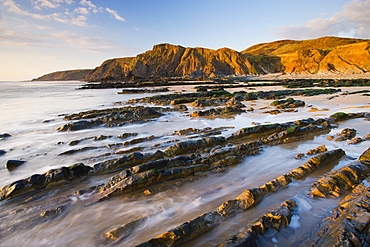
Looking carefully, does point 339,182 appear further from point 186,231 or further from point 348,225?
point 186,231

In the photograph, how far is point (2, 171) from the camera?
5078 mm

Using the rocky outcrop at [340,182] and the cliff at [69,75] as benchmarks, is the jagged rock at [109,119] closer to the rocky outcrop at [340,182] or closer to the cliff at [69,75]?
the rocky outcrop at [340,182]

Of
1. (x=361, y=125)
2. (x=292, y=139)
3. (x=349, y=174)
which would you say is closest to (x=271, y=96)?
(x=361, y=125)

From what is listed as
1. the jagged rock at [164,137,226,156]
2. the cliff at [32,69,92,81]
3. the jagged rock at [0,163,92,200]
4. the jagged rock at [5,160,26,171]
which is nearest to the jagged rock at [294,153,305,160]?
the jagged rock at [164,137,226,156]

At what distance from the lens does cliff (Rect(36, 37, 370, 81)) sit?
48.4 meters

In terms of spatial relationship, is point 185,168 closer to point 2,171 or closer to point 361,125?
point 2,171

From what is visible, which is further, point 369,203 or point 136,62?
point 136,62

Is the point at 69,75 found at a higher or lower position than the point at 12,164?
higher

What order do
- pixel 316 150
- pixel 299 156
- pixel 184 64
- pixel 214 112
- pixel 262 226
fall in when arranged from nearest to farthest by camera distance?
1. pixel 262 226
2. pixel 299 156
3. pixel 316 150
4. pixel 214 112
5. pixel 184 64

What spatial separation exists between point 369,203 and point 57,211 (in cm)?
443

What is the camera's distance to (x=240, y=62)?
251 ft

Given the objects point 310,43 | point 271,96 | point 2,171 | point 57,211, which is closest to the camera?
point 57,211

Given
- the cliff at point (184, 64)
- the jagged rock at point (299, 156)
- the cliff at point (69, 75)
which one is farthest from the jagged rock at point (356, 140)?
the cliff at point (69, 75)

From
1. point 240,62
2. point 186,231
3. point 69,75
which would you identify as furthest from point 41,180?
point 69,75
